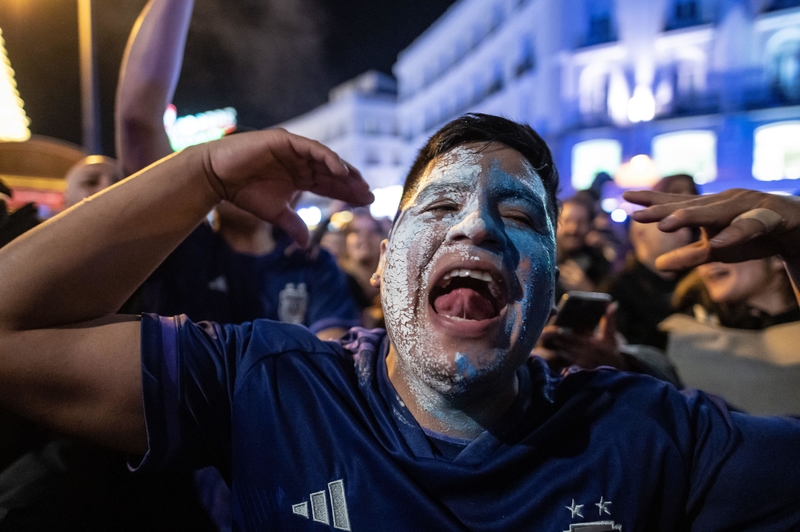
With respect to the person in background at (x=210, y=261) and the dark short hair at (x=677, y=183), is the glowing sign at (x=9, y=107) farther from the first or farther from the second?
the dark short hair at (x=677, y=183)

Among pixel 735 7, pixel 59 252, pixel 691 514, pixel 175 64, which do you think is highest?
pixel 735 7

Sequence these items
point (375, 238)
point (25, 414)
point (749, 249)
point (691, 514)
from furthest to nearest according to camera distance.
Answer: point (375, 238) → point (749, 249) → point (691, 514) → point (25, 414)

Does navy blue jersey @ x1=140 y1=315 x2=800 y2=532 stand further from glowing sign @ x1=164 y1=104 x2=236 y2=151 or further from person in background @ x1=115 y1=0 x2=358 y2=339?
glowing sign @ x1=164 y1=104 x2=236 y2=151

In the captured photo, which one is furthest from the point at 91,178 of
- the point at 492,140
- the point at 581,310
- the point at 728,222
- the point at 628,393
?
the point at 728,222

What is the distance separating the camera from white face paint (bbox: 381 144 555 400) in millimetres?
1313

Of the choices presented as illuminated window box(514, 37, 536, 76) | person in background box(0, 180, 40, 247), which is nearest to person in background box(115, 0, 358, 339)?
person in background box(0, 180, 40, 247)

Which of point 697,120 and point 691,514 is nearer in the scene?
point 691,514

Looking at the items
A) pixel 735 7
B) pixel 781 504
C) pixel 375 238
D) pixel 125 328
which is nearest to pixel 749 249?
pixel 781 504

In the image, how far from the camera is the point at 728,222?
1485mm

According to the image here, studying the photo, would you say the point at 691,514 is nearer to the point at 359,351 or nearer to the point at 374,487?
the point at 374,487

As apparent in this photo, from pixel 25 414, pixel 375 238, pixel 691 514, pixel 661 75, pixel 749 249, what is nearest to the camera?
pixel 25 414

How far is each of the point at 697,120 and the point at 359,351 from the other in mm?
21830

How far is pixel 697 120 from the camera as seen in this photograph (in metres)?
19.3

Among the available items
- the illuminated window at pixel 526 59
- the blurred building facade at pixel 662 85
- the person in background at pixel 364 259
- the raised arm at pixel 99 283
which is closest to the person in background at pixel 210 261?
the raised arm at pixel 99 283
